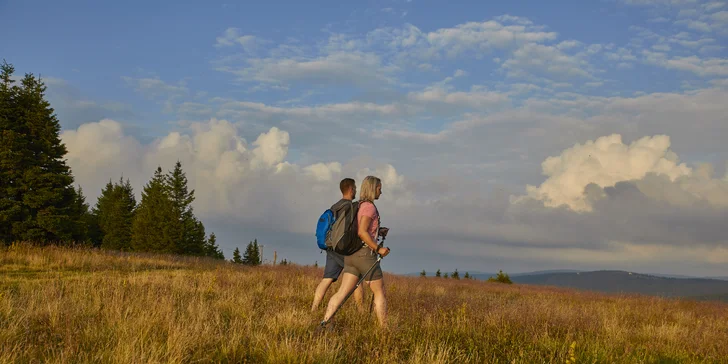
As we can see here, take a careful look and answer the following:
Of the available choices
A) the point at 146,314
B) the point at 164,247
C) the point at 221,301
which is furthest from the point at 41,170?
the point at 146,314

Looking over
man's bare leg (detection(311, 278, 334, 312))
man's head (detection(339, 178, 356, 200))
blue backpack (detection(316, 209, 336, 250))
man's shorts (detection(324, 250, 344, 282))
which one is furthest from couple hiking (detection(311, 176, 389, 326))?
man's bare leg (detection(311, 278, 334, 312))

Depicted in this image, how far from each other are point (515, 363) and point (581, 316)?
17.2 ft

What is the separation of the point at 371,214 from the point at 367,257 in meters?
0.53

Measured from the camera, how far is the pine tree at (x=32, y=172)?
23547 millimetres

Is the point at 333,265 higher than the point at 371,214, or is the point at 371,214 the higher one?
the point at 371,214

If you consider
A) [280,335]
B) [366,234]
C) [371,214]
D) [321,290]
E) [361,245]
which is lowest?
[280,335]

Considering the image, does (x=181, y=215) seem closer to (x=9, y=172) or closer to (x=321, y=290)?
(x=9, y=172)

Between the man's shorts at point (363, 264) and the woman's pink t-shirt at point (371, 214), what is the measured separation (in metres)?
0.20

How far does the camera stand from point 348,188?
710 cm

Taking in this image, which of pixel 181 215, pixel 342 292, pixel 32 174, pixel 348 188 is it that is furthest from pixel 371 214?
pixel 181 215

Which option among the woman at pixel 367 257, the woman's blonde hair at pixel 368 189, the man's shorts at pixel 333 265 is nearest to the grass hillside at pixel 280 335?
the woman at pixel 367 257

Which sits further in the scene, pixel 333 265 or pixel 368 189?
pixel 333 265

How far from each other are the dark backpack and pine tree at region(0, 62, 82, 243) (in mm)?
21937

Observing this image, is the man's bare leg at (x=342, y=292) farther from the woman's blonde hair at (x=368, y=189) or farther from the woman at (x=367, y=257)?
the woman's blonde hair at (x=368, y=189)
